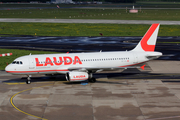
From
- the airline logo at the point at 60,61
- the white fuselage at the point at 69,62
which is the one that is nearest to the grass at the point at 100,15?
the white fuselage at the point at 69,62

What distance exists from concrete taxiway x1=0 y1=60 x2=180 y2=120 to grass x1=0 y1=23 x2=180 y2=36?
159 feet

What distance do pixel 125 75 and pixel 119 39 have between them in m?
38.2

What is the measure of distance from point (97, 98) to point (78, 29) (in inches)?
2733

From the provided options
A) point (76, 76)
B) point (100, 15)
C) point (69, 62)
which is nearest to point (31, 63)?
point (69, 62)

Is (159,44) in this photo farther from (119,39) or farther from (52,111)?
(52,111)

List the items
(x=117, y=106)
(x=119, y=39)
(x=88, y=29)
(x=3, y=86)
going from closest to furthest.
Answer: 1. (x=117, y=106)
2. (x=3, y=86)
3. (x=119, y=39)
4. (x=88, y=29)

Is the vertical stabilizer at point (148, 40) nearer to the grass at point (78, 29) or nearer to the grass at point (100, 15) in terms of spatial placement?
the grass at point (78, 29)

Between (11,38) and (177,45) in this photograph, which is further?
(11,38)

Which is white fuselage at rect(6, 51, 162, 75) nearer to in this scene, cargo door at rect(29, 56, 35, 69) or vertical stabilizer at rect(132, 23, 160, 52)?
cargo door at rect(29, 56, 35, 69)

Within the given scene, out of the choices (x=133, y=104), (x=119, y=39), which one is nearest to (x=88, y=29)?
(x=119, y=39)

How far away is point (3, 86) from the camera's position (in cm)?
3841

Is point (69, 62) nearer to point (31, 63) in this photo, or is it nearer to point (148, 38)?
point (31, 63)

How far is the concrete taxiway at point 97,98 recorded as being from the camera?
91.8 feet

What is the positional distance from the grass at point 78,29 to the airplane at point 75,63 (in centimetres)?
4946
